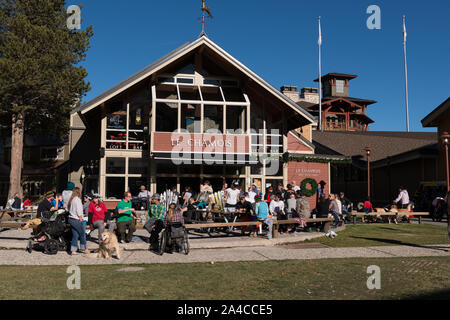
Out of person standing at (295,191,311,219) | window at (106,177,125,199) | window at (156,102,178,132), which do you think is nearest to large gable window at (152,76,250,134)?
window at (156,102,178,132)

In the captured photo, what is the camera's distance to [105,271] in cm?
805

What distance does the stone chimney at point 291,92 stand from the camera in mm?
58688

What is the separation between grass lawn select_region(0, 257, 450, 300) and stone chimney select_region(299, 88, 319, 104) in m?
55.2

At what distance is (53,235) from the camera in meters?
10.6

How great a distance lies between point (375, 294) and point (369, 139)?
106 feet

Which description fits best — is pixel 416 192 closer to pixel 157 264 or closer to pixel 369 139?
pixel 369 139

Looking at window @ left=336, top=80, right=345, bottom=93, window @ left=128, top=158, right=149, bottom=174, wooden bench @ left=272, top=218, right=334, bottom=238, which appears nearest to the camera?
wooden bench @ left=272, top=218, right=334, bottom=238

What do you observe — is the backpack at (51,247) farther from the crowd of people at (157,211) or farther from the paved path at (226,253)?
the crowd of people at (157,211)

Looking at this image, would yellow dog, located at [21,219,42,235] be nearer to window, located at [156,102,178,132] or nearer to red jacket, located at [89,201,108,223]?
A: red jacket, located at [89,201,108,223]

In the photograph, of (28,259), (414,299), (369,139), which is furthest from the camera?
(369,139)

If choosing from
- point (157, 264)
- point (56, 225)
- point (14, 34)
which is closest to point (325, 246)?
point (157, 264)

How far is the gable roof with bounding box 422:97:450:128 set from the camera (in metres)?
25.4

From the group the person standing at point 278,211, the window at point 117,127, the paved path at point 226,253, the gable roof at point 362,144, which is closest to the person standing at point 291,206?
the person standing at point 278,211

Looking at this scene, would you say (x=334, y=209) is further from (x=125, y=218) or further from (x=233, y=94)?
(x=233, y=94)
